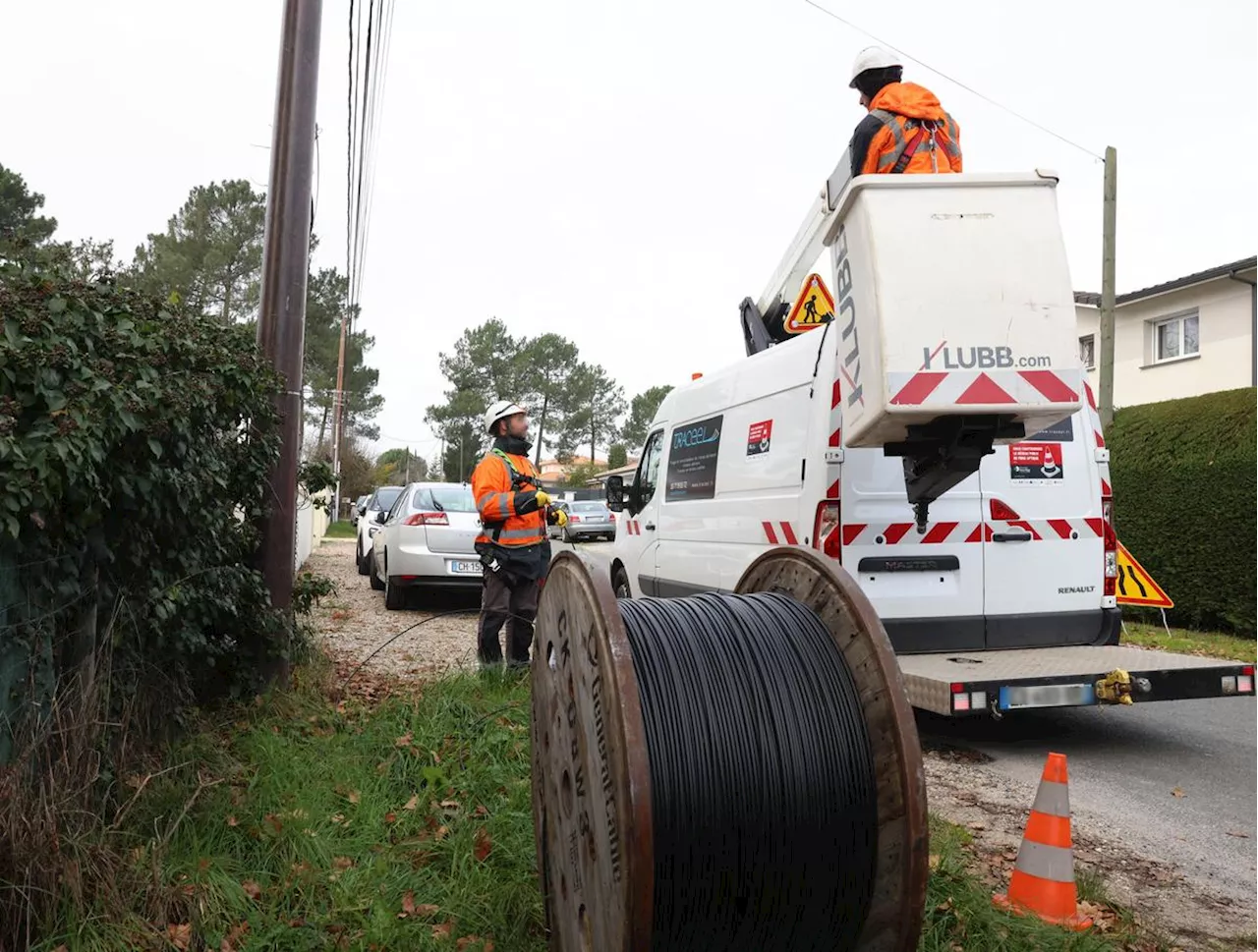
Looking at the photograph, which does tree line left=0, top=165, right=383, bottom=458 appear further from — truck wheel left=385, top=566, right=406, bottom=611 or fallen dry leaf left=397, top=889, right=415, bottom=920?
fallen dry leaf left=397, top=889, right=415, bottom=920

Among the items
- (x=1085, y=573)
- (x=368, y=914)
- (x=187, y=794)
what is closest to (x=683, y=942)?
(x=368, y=914)

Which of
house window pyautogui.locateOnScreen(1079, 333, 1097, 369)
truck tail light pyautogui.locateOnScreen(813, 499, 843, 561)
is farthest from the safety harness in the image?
house window pyautogui.locateOnScreen(1079, 333, 1097, 369)

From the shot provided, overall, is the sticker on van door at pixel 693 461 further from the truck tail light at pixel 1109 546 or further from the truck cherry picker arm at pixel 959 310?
→ the truck cherry picker arm at pixel 959 310

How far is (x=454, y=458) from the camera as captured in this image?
8288 centimetres

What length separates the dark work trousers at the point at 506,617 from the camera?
6.82m

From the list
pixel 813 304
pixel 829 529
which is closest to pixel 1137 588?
pixel 813 304

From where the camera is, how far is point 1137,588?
10.3 metres

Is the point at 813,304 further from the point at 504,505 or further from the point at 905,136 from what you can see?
the point at 504,505

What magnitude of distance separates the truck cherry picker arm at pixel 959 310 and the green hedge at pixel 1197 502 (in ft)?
26.6

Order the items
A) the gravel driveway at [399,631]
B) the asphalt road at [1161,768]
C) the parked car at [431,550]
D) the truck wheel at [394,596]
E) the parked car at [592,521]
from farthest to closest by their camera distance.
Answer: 1. the parked car at [592,521]
2. the truck wheel at [394,596]
3. the parked car at [431,550]
4. the gravel driveway at [399,631]
5. the asphalt road at [1161,768]

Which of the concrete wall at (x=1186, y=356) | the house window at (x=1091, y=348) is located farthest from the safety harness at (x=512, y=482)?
the house window at (x=1091, y=348)

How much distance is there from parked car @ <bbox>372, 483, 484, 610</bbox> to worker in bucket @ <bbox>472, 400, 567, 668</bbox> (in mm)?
4558

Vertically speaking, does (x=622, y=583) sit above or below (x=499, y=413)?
below

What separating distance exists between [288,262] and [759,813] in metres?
4.69
